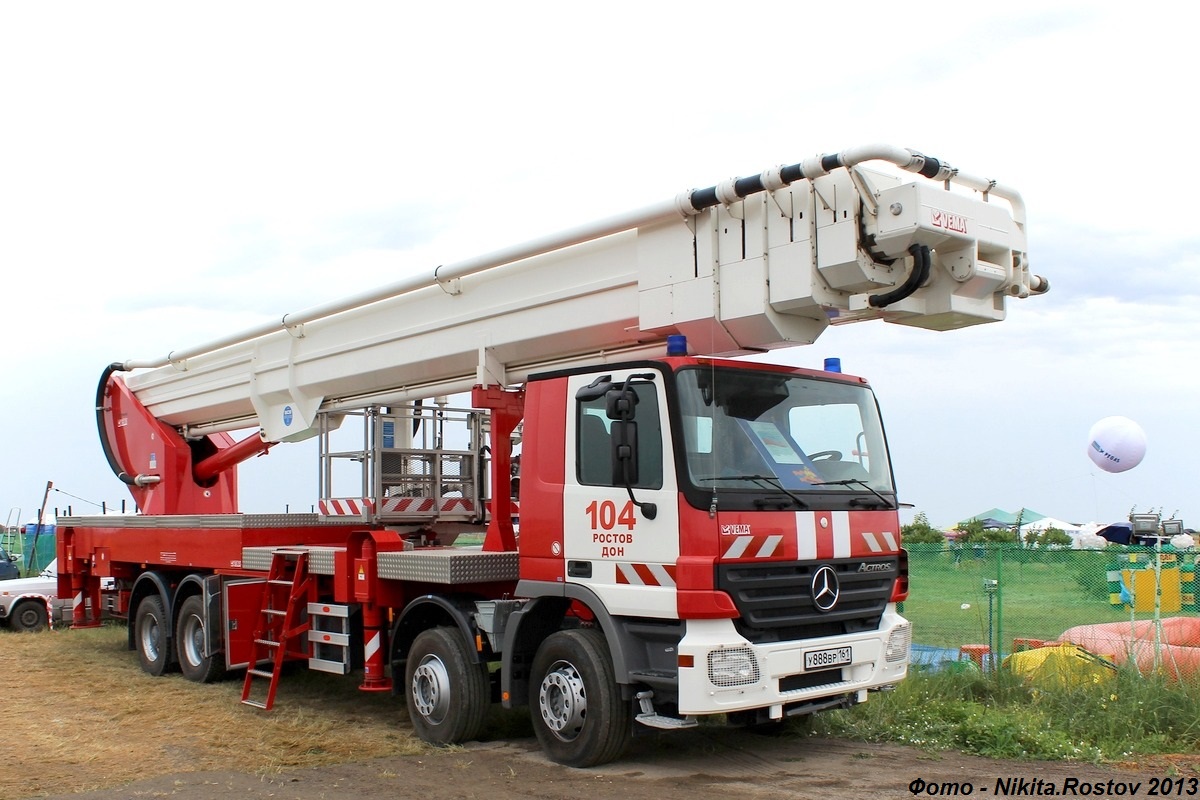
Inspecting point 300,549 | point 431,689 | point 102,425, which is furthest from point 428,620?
point 102,425

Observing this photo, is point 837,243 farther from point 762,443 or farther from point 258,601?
point 258,601

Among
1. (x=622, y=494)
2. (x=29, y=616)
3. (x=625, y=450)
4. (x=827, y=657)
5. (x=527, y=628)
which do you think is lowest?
(x=29, y=616)

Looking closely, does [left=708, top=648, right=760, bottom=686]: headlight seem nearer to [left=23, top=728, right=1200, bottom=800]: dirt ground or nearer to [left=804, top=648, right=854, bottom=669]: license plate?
[left=804, top=648, right=854, bottom=669]: license plate

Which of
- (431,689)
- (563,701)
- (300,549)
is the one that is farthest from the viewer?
(300,549)

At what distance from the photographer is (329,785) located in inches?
276

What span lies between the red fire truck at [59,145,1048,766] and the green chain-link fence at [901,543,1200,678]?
2993 millimetres

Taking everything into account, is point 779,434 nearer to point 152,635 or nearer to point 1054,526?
point 152,635

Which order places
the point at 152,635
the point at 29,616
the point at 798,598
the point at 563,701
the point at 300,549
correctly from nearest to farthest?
the point at 798,598
the point at 563,701
the point at 300,549
the point at 152,635
the point at 29,616

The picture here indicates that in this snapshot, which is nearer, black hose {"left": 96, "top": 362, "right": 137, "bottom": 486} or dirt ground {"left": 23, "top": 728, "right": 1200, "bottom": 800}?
dirt ground {"left": 23, "top": 728, "right": 1200, "bottom": 800}

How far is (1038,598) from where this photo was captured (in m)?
11.6

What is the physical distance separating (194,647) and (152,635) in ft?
3.67

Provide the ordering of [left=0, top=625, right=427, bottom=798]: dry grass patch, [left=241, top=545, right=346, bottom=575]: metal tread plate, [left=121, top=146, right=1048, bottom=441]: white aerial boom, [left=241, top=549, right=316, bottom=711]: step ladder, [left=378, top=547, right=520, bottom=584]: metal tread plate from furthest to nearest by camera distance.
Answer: [left=241, top=549, right=316, bottom=711]: step ladder < [left=241, top=545, right=346, bottom=575]: metal tread plate < [left=378, top=547, right=520, bottom=584]: metal tread plate < [left=0, top=625, right=427, bottom=798]: dry grass patch < [left=121, top=146, right=1048, bottom=441]: white aerial boom

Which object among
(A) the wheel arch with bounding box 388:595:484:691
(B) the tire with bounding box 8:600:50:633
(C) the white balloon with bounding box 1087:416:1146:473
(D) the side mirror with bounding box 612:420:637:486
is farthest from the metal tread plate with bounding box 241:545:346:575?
(C) the white balloon with bounding box 1087:416:1146:473

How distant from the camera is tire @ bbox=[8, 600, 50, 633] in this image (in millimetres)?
16391
